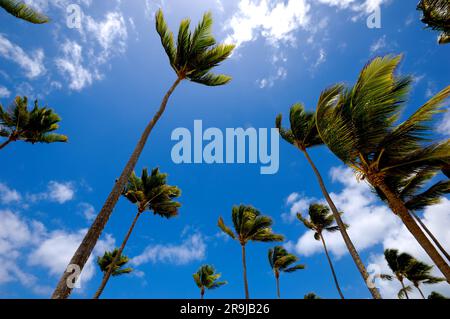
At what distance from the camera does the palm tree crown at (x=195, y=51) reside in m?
9.51

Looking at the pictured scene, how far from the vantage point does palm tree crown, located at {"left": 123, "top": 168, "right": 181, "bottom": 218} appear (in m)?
18.2

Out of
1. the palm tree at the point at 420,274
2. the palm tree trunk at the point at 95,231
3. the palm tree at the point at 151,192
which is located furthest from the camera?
the palm tree at the point at 420,274

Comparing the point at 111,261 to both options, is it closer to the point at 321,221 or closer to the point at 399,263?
the point at 321,221

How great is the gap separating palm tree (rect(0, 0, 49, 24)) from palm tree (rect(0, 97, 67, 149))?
7.95m

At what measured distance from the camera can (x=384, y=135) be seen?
615cm

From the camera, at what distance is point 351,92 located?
6.03m

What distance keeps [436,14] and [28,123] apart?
779 inches

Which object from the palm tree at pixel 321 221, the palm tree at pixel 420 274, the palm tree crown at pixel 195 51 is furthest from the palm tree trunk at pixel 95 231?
the palm tree at pixel 420 274

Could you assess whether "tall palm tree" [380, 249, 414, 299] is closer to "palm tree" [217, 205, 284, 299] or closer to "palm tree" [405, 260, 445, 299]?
"palm tree" [405, 260, 445, 299]

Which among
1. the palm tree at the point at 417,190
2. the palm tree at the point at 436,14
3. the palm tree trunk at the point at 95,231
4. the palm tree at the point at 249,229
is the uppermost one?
the palm tree at the point at 249,229

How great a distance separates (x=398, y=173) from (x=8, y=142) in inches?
759

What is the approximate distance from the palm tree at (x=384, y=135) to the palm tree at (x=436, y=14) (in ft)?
9.87

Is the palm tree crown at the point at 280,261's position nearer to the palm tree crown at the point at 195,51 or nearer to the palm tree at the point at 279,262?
the palm tree at the point at 279,262
